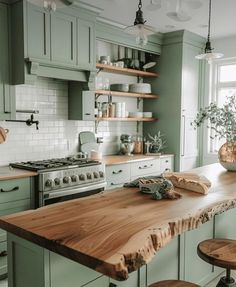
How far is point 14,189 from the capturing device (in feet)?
10.0

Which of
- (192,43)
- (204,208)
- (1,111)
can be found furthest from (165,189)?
(192,43)

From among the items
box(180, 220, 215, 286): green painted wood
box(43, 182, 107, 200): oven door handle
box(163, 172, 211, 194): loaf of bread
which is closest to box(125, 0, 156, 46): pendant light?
box(163, 172, 211, 194): loaf of bread

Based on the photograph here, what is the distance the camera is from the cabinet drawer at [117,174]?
4055mm

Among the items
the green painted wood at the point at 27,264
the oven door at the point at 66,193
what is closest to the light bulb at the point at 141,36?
the green painted wood at the point at 27,264

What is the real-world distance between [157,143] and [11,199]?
2703mm

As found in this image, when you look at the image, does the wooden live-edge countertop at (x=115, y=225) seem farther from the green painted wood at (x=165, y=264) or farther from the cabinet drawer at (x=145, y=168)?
the cabinet drawer at (x=145, y=168)

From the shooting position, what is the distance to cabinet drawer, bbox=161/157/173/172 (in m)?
4.94

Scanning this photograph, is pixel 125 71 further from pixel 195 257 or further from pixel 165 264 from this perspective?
pixel 165 264

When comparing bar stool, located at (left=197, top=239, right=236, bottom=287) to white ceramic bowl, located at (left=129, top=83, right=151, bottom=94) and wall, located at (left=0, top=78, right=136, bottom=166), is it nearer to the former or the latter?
wall, located at (left=0, top=78, right=136, bottom=166)

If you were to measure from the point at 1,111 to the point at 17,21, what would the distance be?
3.12 feet

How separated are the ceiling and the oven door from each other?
200 cm

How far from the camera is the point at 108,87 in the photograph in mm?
4734

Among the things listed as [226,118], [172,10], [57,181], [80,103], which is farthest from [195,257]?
[172,10]

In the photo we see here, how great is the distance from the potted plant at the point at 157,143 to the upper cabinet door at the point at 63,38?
1.96m
